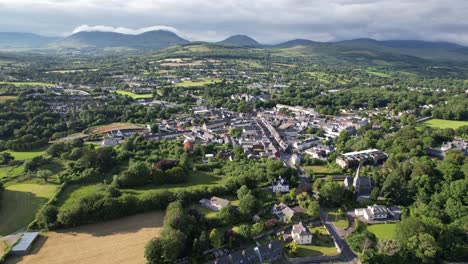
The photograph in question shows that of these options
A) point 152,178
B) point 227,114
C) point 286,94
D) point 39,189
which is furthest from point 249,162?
point 286,94

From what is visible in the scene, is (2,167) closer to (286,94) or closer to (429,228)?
(429,228)

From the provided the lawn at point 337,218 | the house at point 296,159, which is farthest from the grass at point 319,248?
the house at point 296,159

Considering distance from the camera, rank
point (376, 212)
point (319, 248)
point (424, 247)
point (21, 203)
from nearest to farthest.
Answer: point (424, 247) → point (319, 248) → point (376, 212) → point (21, 203)

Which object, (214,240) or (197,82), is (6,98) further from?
(214,240)

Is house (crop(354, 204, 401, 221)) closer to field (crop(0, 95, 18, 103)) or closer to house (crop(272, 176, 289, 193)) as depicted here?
house (crop(272, 176, 289, 193))

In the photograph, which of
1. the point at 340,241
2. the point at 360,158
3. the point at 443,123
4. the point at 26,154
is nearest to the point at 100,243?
the point at 340,241

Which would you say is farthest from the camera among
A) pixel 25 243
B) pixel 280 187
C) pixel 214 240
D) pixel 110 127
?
pixel 110 127
